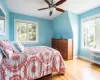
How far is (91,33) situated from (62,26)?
1588 mm

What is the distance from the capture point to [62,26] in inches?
185

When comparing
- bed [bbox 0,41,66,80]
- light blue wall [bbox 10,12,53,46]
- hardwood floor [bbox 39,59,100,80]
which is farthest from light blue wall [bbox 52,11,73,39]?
bed [bbox 0,41,66,80]

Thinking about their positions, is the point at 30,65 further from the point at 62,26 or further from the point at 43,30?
the point at 43,30

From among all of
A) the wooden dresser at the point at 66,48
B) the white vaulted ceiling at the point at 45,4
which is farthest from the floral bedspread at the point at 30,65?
the white vaulted ceiling at the point at 45,4

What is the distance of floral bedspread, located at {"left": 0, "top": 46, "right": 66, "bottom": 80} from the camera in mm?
1695

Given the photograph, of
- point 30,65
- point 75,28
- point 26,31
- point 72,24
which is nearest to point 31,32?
point 26,31

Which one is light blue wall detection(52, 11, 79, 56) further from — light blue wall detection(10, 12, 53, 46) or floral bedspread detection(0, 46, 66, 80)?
floral bedspread detection(0, 46, 66, 80)

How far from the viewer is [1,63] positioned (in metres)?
1.65

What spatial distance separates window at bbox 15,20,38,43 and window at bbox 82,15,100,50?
2.76 m

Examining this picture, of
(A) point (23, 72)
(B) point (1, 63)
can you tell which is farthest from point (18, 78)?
(B) point (1, 63)

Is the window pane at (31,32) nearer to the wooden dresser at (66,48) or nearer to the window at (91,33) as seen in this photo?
the wooden dresser at (66,48)

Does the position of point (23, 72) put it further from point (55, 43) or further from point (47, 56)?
point (55, 43)

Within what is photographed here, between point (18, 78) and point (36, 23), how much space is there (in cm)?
360

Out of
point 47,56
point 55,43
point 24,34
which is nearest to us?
point 47,56
